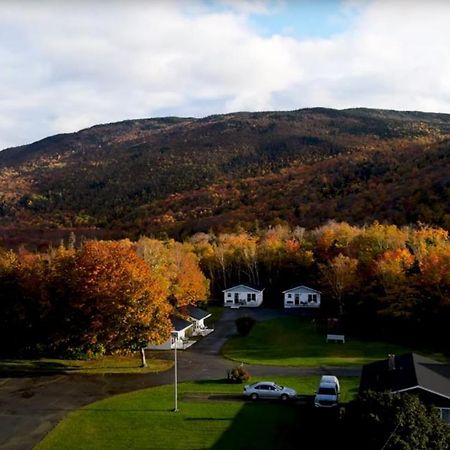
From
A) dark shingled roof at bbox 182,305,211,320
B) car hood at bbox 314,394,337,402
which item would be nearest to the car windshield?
car hood at bbox 314,394,337,402

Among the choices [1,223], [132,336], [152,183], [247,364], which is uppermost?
[152,183]

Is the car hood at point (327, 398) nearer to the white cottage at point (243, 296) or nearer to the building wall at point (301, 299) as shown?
the building wall at point (301, 299)

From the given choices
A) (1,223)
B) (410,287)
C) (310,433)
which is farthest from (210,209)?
(310,433)

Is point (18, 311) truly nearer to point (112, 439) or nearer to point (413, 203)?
point (112, 439)

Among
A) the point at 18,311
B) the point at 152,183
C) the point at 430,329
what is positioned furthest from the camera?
the point at 152,183

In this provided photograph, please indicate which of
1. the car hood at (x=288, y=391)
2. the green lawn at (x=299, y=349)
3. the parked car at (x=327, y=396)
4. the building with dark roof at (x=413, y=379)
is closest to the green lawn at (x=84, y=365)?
the green lawn at (x=299, y=349)

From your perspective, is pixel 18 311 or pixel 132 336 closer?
pixel 132 336

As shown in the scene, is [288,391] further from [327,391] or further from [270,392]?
[327,391]
